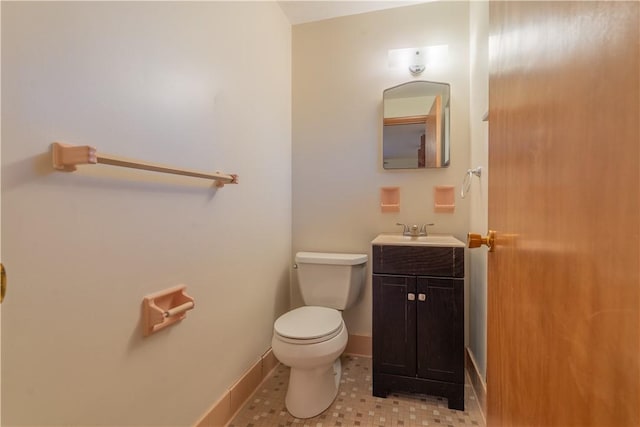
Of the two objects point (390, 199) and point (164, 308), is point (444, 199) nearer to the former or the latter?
point (390, 199)

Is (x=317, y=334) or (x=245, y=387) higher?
(x=317, y=334)

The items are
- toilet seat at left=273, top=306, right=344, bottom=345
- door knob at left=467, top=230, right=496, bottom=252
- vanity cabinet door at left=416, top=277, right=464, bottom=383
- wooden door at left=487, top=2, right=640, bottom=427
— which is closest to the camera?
wooden door at left=487, top=2, right=640, bottom=427

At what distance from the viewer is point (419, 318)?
1.56 m

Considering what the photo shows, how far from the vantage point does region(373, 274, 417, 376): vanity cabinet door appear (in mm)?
1568

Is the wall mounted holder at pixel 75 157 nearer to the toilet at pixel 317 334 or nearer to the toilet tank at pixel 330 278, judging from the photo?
the toilet at pixel 317 334

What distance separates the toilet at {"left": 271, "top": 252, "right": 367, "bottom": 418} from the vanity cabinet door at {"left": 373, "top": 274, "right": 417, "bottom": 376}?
0.68 feet

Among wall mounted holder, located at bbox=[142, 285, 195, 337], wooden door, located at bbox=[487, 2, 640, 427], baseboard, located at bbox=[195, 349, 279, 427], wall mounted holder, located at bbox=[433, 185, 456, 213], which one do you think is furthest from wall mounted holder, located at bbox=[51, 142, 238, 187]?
wall mounted holder, located at bbox=[433, 185, 456, 213]

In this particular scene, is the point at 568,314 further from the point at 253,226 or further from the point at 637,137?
the point at 253,226

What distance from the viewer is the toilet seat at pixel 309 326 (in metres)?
1.41

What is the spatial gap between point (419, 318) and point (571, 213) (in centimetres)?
126

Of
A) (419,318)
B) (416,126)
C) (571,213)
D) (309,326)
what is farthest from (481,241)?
(416,126)

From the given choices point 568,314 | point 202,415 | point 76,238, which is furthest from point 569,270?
point 202,415

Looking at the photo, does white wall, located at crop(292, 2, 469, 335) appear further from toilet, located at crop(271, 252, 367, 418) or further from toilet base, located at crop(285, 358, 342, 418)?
toilet base, located at crop(285, 358, 342, 418)

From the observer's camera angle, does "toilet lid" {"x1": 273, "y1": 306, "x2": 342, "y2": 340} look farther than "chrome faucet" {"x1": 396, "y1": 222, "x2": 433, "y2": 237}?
No
